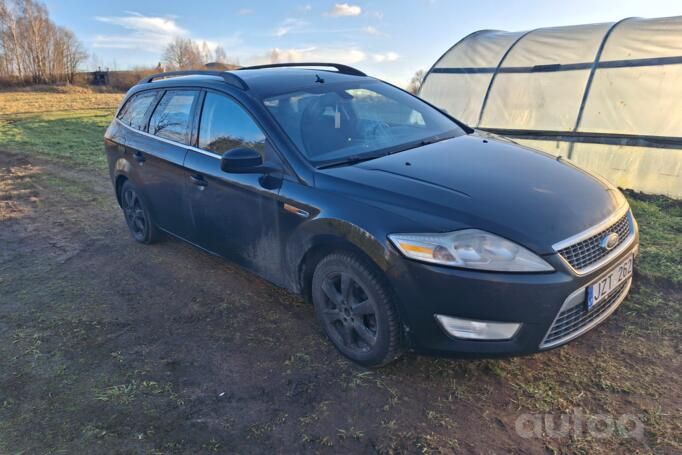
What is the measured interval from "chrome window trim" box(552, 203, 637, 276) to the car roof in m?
2.25

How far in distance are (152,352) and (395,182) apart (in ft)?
6.63

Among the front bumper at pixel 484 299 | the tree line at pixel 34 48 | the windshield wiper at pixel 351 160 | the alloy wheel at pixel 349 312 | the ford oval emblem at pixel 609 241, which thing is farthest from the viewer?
the tree line at pixel 34 48

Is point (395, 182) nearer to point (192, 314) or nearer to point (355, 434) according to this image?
point (355, 434)

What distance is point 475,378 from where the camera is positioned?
275 cm

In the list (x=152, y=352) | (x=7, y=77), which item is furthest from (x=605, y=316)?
(x=7, y=77)

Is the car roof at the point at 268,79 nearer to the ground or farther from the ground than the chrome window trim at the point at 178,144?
farther from the ground

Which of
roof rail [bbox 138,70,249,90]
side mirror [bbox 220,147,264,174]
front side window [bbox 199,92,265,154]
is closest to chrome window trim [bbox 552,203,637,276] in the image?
side mirror [bbox 220,147,264,174]

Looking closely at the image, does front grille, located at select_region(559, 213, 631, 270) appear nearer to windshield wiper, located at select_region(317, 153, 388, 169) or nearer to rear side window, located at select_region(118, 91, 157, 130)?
windshield wiper, located at select_region(317, 153, 388, 169)

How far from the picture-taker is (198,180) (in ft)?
12.2

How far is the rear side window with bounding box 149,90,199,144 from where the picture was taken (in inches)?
155

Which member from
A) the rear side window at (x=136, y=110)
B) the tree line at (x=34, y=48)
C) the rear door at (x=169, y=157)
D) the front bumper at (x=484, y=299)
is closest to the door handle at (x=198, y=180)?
the rear door at (x=169, y=157)

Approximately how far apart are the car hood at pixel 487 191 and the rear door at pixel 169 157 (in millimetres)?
1662

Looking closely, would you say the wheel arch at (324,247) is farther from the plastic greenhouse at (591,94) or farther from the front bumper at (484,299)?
the plastic greenhouse at (591,94)

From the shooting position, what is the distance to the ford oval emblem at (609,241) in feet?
8.28
